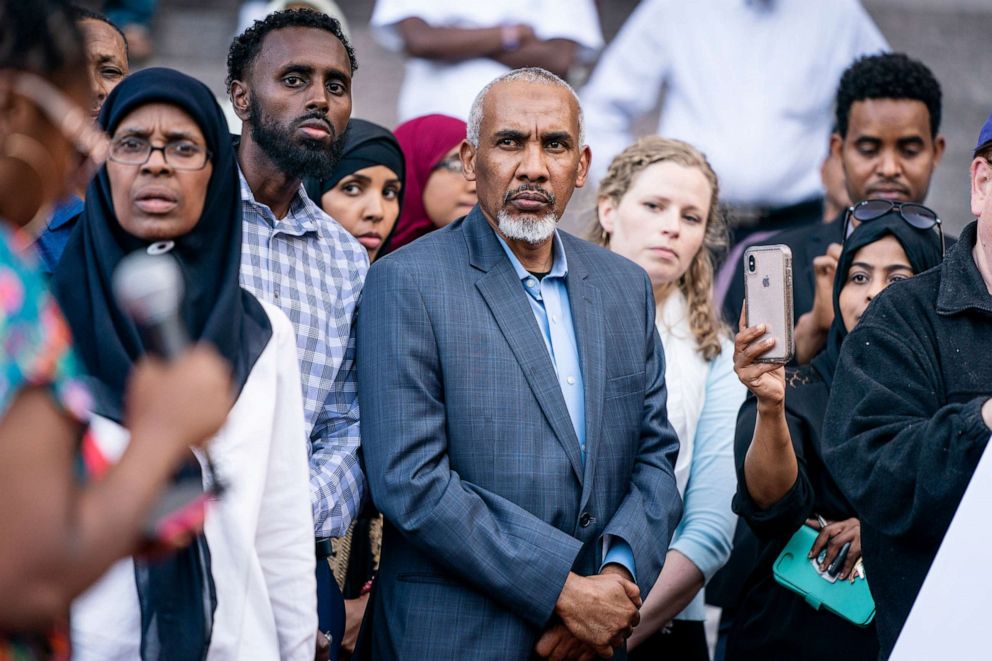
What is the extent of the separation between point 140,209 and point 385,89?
139 inches

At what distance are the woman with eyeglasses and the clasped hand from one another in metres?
0.60

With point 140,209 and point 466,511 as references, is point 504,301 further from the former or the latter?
point 140,209

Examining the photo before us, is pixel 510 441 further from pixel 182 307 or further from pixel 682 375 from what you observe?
pixel 682 375

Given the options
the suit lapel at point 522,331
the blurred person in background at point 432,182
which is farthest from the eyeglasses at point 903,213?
the blurred person in background at point 432,182

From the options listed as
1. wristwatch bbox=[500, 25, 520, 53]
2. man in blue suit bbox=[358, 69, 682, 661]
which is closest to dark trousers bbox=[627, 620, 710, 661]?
man in blue suit bbox=[358, 69, 682, 661]

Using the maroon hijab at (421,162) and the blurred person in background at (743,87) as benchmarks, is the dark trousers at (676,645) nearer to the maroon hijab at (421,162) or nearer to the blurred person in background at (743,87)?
the maroon hijab at (421,162)

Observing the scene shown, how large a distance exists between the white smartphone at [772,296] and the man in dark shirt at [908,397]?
229 mm

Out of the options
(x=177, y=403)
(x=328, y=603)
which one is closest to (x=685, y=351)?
(x=328, y=603)

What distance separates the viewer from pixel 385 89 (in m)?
6.25

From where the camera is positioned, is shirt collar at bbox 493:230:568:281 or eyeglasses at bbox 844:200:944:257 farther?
eyeglasses at bbox 844:200:944:257

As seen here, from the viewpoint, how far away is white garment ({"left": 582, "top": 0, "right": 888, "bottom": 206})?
20.2ft

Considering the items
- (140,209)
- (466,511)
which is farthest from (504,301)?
(140,209)

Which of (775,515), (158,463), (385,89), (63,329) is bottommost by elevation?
(775,515)

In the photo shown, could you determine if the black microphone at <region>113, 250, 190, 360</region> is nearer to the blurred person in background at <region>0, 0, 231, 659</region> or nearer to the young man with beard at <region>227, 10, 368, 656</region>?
the blurred person in background at <region>0, 0, 231, 659</region>
